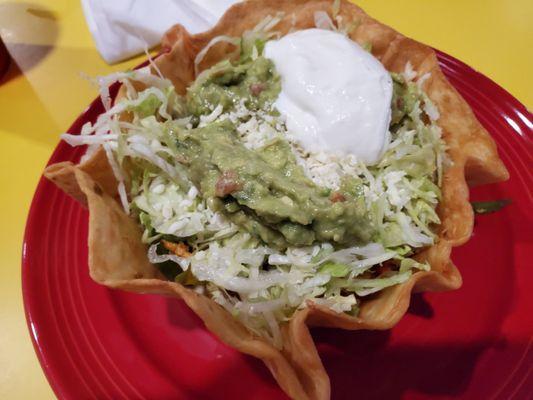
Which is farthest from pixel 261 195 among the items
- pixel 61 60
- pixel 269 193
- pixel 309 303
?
pixel 61 60

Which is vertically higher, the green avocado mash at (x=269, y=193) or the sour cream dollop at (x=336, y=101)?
the sour cream dollop at (x=336, y=101)

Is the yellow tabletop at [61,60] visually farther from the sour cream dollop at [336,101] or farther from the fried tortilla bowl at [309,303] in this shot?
the sour cream dollop at [336,101]

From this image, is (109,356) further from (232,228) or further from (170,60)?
(170,60)

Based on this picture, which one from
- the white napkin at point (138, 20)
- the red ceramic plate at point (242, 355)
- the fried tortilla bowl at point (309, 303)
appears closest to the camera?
the fried tortilla bowl at point (309, 303)

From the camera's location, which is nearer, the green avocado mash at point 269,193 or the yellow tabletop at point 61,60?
the green avocado mash at point 269,193

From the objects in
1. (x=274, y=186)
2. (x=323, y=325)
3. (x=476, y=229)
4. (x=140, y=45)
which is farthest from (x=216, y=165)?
(x=140, y=45)

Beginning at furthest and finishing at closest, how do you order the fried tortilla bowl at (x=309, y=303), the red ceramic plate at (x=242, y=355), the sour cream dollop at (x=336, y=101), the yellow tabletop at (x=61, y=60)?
the yellow tabletop at (x=61, y=60) < the sour cream dollop at (x=336, y=101) < the red ceramic plate at (x=242, y=355) < the fried tortilla bowl at (x=309, y=303)

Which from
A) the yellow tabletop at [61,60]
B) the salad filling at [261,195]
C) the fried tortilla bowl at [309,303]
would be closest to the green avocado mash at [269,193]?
the salad filling at [261,195]
